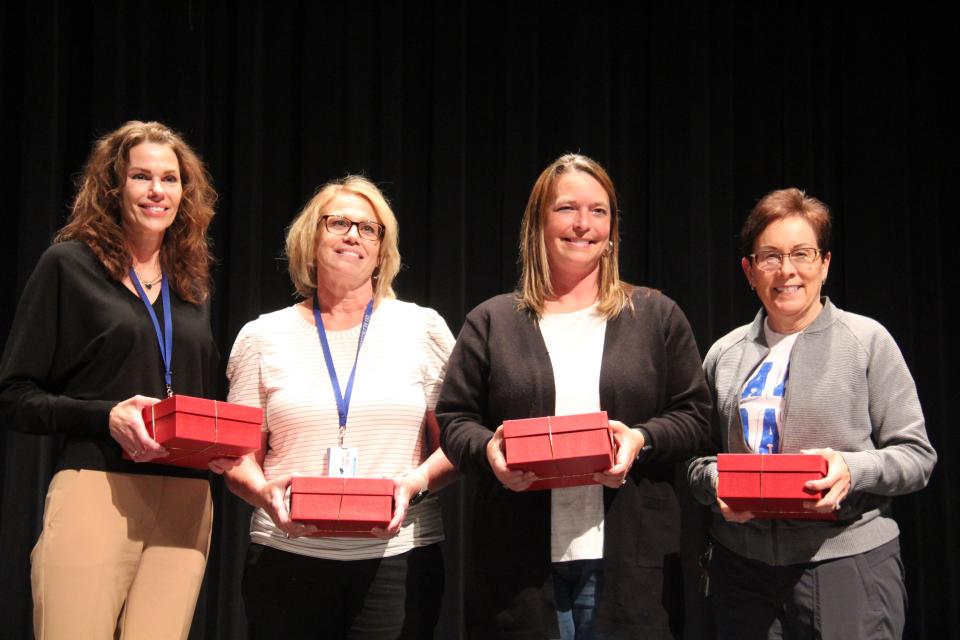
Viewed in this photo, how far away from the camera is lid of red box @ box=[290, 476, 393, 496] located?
2.15m

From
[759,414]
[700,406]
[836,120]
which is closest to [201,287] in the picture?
[700,406]

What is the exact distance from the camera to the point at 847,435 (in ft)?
7.57

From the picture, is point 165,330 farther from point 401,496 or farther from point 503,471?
point 503,471

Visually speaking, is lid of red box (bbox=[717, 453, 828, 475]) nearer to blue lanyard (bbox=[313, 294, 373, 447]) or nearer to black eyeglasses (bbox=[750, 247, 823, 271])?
black eyeglasses (bbox=[750, 247, 823, 271])

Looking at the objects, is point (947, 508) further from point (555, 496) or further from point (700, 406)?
point (555, 496)

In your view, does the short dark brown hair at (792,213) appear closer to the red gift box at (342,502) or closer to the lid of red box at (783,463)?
the lid of red box at (783,463)

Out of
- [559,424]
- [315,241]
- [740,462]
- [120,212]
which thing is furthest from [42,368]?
[740,462]

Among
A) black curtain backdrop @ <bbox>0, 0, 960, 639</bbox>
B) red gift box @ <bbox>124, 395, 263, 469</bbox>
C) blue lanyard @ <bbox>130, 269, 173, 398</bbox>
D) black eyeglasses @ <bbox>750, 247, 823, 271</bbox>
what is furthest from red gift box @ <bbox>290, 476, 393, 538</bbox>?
black curtain backdrop @ <bbox>0, 0, 960, 639</bbox>

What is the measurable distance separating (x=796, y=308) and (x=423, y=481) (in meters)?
1.03

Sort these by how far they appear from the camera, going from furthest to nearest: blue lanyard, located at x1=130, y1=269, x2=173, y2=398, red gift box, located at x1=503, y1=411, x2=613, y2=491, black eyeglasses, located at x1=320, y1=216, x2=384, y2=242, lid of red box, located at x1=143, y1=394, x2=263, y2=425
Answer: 1. black eyeglasses, located at x1=320, y1=216, x2=384, y2=242
2. blue lanyard, located at x1=130, y1=269, x2=173, y2=398
3. lid of red box, located at x1=143, y1=394, x2=263, y2=425
4. red gift box, located at x1=503, y1=411, x2=613, y2=491

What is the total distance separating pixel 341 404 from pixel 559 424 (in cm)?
67

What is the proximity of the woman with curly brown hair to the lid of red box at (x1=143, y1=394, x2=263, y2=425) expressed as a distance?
55mm

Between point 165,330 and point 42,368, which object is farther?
point 165,330

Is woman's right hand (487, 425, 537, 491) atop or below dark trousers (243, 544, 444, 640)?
atop
